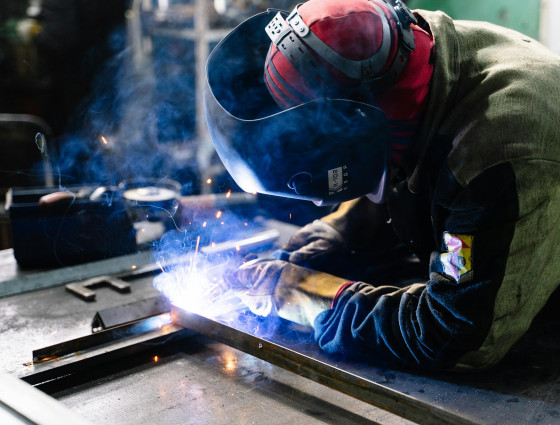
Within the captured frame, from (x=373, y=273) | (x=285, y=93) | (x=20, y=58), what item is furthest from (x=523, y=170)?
(x=20, y=58)

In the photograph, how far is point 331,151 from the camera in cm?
151

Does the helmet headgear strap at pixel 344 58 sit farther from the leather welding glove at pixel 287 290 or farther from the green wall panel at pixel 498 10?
the green wall panel at pixel 498 10

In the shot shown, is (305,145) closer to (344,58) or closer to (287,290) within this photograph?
(344,58)

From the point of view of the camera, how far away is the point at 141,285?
233cm

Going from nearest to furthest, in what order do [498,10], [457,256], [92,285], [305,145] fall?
1. [457,256]
2. [305,145]
3. [92,285]
4. [498,10]

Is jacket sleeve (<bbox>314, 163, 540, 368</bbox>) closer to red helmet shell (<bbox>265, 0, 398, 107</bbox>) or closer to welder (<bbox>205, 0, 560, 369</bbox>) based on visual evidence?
welder (<bbox>205, 0, 560, 369</bbox>)

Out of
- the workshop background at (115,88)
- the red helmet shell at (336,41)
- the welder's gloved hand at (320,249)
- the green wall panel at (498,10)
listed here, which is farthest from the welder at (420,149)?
the workshop background at (115,88)

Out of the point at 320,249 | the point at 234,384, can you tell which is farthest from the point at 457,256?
the point at 320,249

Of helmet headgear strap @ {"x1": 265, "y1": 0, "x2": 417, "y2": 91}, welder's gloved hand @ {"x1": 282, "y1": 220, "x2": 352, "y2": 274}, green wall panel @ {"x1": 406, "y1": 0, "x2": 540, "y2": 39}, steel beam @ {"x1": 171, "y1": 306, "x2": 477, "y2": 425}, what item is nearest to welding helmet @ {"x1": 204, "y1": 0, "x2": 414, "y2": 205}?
helmet headgear strap @ {"x1": 265, "y1": 0, "x2": 417, "y2": 91}

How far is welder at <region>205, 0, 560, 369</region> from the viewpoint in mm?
1348

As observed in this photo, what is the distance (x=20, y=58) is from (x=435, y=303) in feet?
17.6

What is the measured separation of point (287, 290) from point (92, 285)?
3.16 feet

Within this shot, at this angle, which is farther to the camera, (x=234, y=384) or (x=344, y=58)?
(x=234, y=384)

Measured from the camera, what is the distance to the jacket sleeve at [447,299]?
52.5 inches
